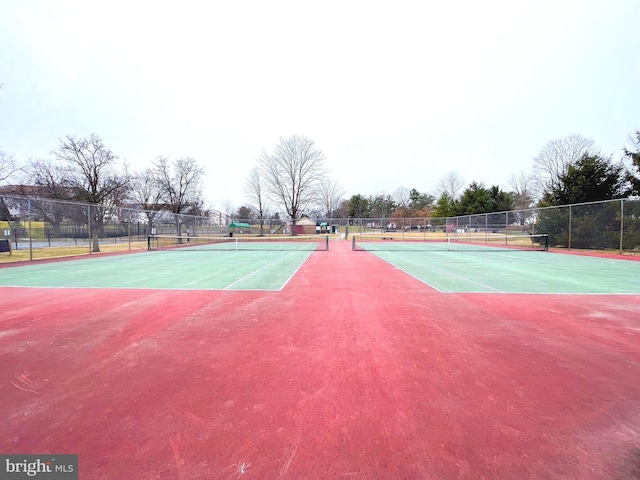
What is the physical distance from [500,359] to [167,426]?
12.1 feet

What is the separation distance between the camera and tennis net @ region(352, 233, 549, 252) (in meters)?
22.6

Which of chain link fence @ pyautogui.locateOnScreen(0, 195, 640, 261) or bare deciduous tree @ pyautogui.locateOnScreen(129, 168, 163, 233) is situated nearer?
chain link fence @ pyautogui.locateOnScreen(0, 195, 640, 261)

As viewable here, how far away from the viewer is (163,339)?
14.2 feet

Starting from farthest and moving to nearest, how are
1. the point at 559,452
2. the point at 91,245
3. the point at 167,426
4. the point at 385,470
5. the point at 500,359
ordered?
the point at 91,245
the point at 500,359
the point at 167,426
the point at 559,452
the point at 385,470

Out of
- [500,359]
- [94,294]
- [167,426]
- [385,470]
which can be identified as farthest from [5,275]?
[500,359]

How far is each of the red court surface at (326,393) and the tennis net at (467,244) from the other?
1530 cm

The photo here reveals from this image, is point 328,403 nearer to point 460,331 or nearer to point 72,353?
point 460,331
